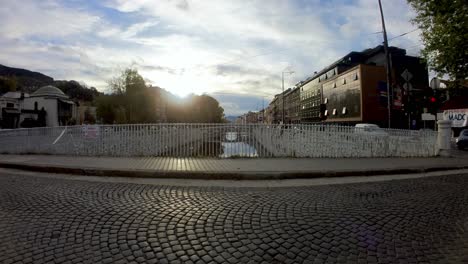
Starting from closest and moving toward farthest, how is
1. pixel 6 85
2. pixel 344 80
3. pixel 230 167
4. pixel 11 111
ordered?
pixel 230 167, pixel 344 80, pixel 11 111, pixel 6 85

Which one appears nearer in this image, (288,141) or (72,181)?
(72,181)

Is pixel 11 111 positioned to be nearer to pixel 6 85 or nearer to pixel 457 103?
pixel 6 85

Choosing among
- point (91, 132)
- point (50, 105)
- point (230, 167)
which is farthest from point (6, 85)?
point (230, 167)

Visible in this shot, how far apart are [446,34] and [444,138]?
6.18 m

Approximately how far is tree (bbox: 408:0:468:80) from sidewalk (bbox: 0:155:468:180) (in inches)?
284

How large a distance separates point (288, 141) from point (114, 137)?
7512mm

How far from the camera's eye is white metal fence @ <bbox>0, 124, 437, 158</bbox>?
10.8m

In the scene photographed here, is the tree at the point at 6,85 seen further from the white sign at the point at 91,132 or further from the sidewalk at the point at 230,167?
the sidewalk at the point at 230,167

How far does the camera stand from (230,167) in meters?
8.24

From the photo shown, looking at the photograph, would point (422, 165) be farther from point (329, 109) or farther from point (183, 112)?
point (183, 112)

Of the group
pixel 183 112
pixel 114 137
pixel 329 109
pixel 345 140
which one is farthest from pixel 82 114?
pixel 345 140

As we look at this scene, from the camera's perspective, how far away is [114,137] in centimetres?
1090

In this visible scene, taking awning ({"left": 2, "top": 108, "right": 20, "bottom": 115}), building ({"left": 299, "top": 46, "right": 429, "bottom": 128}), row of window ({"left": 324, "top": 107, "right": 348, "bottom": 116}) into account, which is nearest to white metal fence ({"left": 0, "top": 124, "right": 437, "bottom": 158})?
building ({"left": 299, "top": 46, "right": 429, "bottom": 128})

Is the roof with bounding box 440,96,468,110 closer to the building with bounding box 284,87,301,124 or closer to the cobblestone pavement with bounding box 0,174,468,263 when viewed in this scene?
the cobblestone pavement with bounding box 0,174,468,263
